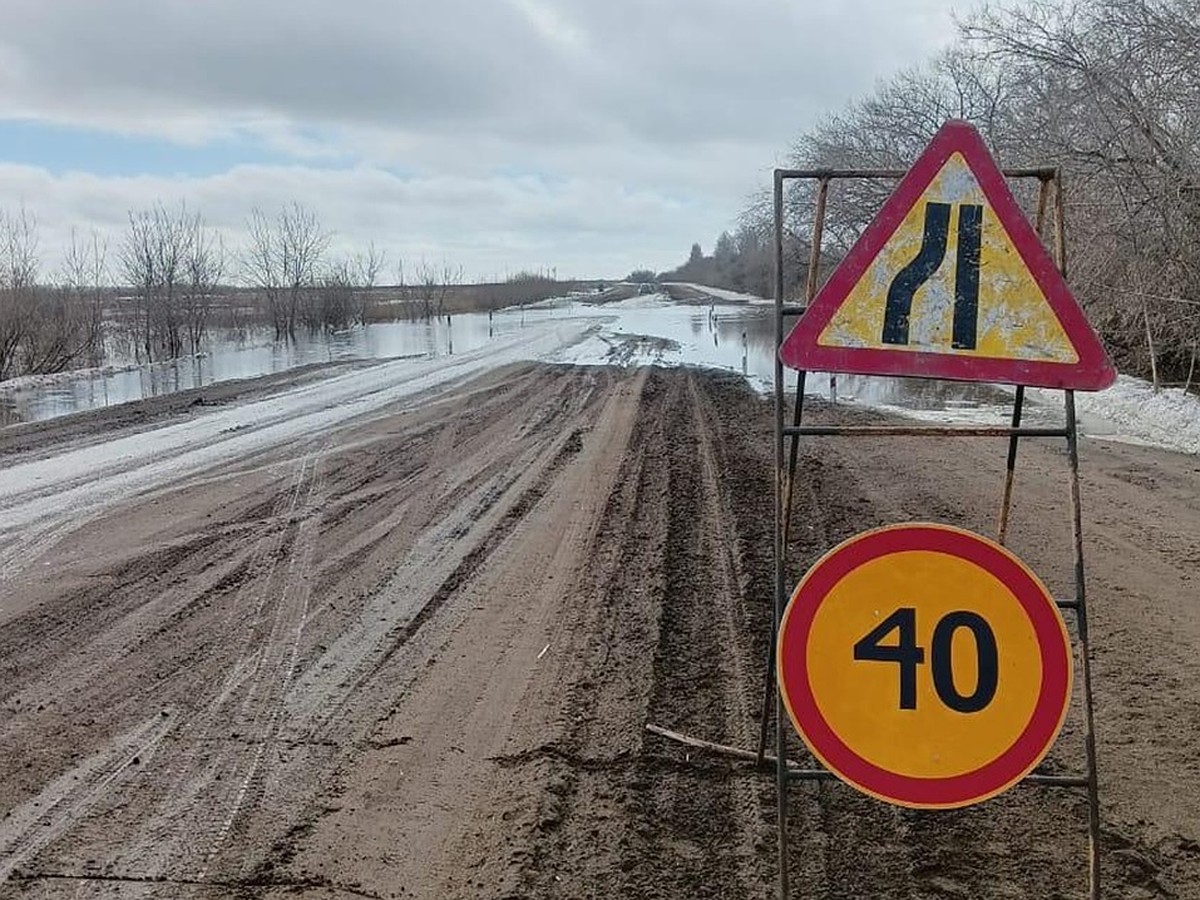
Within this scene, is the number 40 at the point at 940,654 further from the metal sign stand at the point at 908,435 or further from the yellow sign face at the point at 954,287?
the yellow sign face at the point at 954,287

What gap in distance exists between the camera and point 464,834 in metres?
3.65

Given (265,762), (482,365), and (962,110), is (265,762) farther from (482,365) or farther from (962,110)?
(962,110)

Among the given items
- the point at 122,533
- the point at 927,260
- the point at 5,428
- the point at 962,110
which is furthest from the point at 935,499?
the point at 962,110

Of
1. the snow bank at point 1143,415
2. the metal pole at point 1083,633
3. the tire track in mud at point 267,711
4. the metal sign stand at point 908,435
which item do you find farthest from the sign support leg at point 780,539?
the snow bank at point 1143,415

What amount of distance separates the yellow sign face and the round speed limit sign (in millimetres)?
580

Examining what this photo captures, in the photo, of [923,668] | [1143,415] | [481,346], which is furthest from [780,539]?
Answer: [481,346]

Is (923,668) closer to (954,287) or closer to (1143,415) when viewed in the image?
(954,287)

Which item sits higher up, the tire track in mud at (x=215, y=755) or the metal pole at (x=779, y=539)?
the metal pole at (x=779, y=539)

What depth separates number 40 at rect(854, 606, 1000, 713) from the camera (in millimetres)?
2840

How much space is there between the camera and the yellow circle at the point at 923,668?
283 centimetres

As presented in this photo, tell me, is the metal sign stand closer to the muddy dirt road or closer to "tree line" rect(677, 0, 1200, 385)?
the muddy dirt road

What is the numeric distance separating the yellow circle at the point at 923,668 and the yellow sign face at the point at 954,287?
2.13ft

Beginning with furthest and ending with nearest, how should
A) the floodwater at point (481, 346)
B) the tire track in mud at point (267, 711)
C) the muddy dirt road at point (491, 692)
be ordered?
the floodwater at point (481, 346) < the tire track in mud at point (267, 711) < the muddy dirt road at point (491, 692)

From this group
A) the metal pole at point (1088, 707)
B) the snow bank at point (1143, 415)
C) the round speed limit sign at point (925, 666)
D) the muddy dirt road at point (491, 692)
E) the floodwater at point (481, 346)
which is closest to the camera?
the round speed limit sign at point (925, 666)
